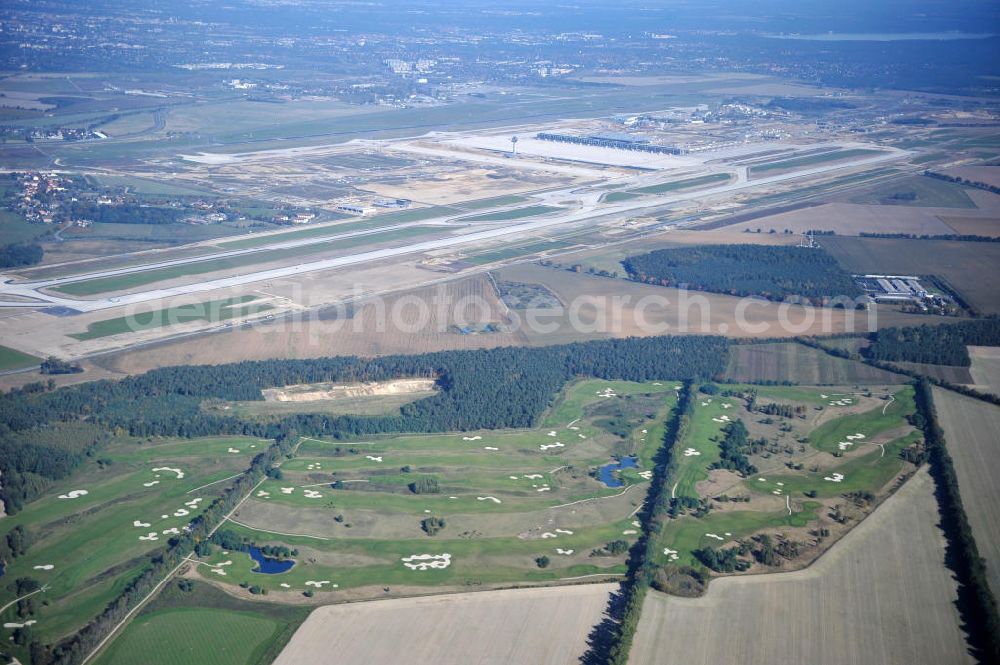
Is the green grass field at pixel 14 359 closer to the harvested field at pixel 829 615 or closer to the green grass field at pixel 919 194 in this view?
the harvested field at pixel 829 615

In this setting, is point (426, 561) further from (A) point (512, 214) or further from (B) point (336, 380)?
(A) point (512, 214)

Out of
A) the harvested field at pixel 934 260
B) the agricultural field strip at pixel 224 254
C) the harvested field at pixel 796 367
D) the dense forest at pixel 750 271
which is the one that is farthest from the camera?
the harvested field at pixel 934 260

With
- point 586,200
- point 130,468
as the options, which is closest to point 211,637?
point 130,468

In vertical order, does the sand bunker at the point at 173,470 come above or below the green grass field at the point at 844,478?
above

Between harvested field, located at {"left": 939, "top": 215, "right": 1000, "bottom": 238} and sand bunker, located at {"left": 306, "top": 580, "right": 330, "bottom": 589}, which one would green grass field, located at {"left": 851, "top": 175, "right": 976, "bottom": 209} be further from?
sand bunker, located at {"left": 306, "top": 580, "right": 330, "bottom": 589}

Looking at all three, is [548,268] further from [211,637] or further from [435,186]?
[211,637]

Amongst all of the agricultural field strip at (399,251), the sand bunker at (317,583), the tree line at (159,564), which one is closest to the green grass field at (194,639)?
the tree line at (159,564)
